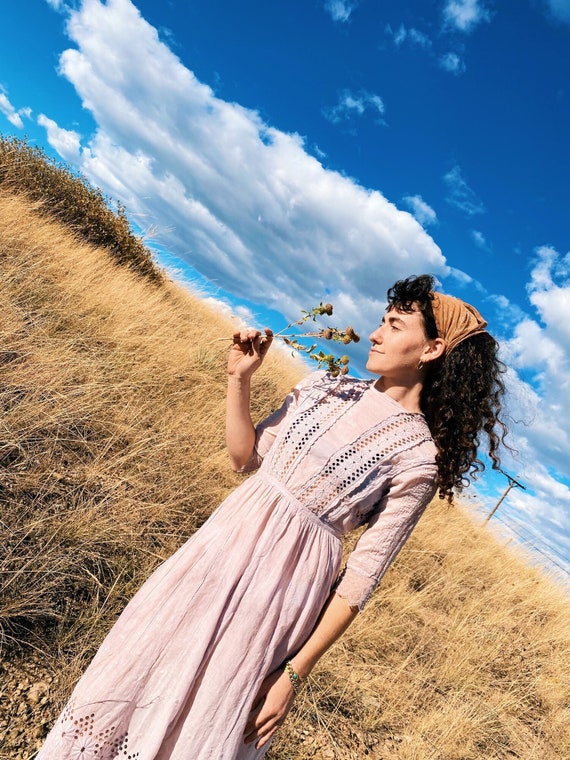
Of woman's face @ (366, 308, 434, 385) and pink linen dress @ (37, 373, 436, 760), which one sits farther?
woman's face @ (366, 308, 434, 385)

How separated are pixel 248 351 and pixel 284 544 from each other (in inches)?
23.0

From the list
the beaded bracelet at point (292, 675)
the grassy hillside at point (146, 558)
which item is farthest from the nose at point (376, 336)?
the grassy hillside at point (146, 558)

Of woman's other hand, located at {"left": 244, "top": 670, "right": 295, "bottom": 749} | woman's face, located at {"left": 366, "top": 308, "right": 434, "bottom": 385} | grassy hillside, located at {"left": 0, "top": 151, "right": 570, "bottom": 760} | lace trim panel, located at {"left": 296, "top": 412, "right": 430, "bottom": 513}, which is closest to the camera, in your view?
woman's other hand, located at {"left": 244, "top": 670, "right": 295, "bottom": 749}

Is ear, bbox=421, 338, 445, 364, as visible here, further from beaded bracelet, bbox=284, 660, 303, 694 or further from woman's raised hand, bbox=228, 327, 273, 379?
beaded bracelet, bbox=284, 660, 303, 694

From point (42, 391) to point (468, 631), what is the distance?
4.22 meters

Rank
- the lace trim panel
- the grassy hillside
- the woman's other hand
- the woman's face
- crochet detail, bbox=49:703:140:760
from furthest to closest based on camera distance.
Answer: the grassy hillside, the woman's face, the lace trim panel, the woman's other hand, crochet detail, bbox=49:703:140:760

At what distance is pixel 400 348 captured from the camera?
5.16ft

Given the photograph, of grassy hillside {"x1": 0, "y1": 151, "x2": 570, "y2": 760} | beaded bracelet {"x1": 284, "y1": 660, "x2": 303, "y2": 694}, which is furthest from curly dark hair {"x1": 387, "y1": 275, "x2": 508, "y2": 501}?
grassy hillside {"x1": 0, "y1": 151, "x2": 570, "y2": 760}

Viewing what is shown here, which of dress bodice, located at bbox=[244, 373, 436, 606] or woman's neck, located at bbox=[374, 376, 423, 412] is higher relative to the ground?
woman's neck, located at bbox=[374, 376, 423, 412]

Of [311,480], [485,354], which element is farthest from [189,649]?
[485,354]

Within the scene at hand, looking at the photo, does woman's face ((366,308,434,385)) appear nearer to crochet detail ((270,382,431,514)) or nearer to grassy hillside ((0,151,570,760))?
crochet detail ((270,382,431,514))

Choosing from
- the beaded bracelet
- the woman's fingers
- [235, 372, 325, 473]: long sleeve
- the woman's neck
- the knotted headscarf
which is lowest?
the beaded bracelet

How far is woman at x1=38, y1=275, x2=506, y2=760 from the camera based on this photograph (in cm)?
122

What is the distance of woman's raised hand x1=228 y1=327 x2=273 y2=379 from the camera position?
4.84ft
